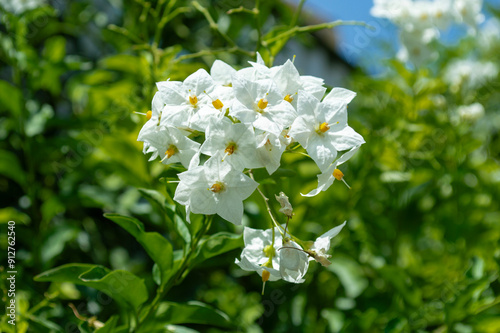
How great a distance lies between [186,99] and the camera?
0.70 meters

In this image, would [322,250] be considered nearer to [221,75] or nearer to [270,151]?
[270,151]

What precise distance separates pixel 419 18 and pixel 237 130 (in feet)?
3.65

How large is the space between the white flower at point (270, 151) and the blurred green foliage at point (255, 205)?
313mm

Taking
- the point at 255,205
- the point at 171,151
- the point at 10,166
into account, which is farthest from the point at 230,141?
the point at 10,166

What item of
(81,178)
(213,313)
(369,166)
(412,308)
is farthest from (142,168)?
(412,308)

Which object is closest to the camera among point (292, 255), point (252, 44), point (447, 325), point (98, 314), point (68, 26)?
point (292, 255)

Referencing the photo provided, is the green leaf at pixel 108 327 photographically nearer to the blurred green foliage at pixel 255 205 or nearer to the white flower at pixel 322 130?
the blurred green foliage at pixel 255 205

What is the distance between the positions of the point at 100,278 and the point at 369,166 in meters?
0.84

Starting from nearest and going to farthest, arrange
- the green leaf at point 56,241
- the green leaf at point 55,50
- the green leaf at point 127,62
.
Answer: the green leaf at point 56,241
the green leaf at point 127,62
the green leaf at point 55,50

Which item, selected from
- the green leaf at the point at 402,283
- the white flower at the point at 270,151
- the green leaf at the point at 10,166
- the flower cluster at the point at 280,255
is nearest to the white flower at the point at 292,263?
the flower cluster at the point at 280,255

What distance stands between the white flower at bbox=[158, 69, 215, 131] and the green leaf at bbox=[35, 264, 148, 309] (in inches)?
10.3

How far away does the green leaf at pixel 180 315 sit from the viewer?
804 millimetres

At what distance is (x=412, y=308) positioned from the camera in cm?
108

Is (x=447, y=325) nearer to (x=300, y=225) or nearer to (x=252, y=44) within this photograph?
(x=300, y=225)
